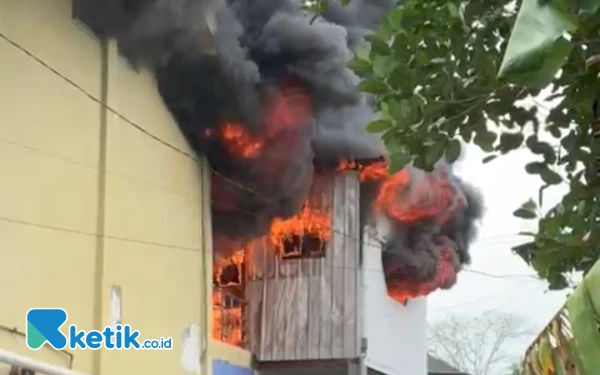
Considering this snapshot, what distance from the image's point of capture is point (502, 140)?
3.86m

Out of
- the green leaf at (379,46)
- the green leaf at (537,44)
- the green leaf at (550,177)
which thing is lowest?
the green leaf at (537,44)

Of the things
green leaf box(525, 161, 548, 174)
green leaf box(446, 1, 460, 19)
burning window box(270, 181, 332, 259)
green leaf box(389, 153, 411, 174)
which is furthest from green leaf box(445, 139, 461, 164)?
burning window box(270, 181, 332, 259)

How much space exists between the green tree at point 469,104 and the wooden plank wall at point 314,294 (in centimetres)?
504

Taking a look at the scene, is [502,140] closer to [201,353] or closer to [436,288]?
[201,353]

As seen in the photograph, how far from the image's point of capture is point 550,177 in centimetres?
361

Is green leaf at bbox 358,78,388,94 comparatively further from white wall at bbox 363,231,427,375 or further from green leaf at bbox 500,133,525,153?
white wall at bbox 363,231,427,375

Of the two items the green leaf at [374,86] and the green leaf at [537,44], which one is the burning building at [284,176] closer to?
the green leaf at [374,86]

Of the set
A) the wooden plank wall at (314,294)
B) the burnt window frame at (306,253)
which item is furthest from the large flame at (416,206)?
the burnt window frame at (306,253)

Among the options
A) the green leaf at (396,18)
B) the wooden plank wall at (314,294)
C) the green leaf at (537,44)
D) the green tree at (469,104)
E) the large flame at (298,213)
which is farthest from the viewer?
the wooden plank wall at (314,294)

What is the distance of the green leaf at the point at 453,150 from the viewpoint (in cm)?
381

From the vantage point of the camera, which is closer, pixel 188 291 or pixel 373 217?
pixel 188 291

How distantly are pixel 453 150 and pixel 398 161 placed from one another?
233mm

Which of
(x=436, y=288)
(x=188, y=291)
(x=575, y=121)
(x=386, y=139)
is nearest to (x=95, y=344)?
(x=188, y=291)

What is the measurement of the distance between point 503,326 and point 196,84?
14.0 metres
